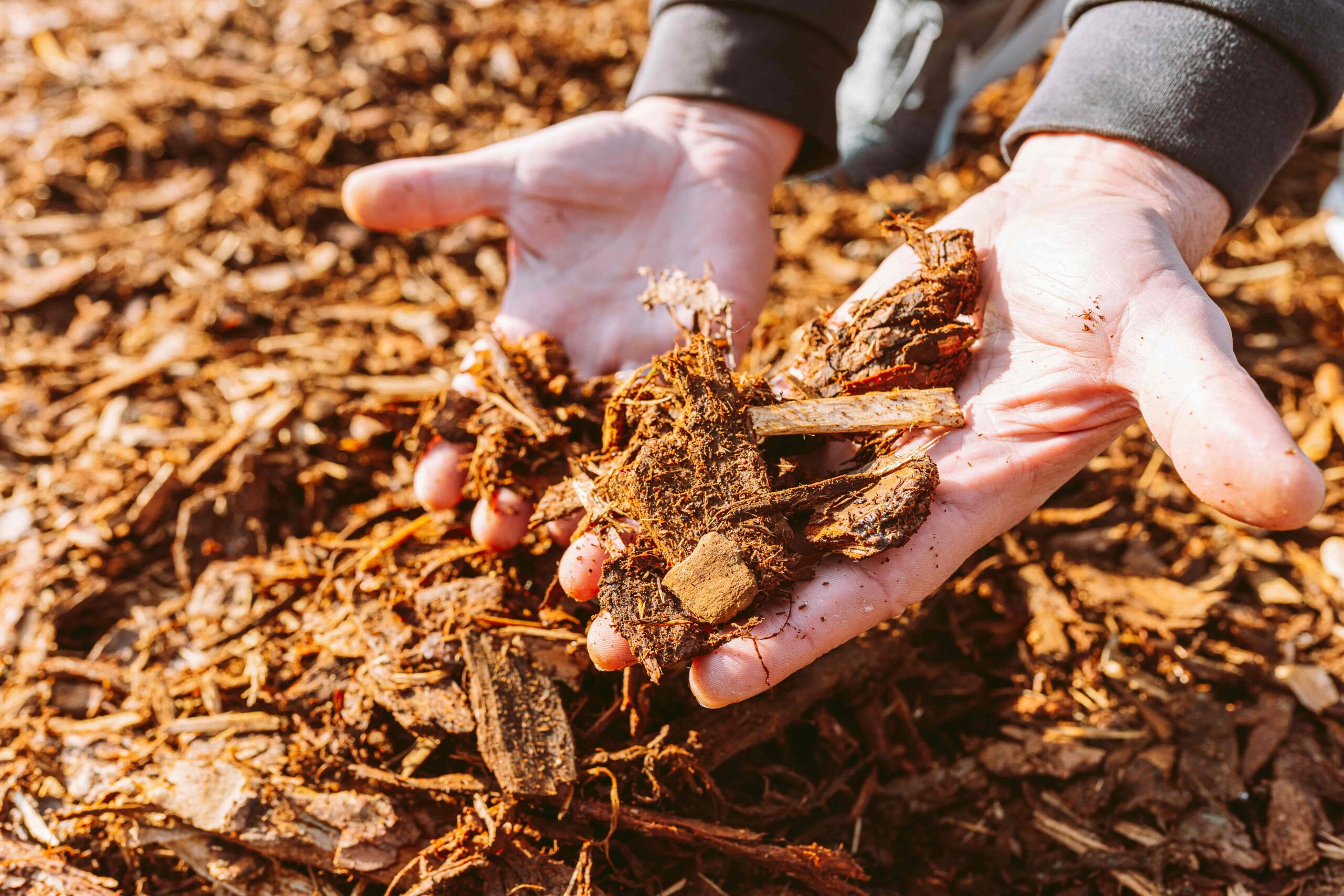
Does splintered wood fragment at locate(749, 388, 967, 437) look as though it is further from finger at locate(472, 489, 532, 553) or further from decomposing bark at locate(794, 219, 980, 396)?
finger at locate(472, 489, 532, 553)

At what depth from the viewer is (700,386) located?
2182mm

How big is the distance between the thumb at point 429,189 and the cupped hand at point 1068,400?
5.04ft

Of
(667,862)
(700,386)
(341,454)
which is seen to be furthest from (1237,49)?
(341,454)

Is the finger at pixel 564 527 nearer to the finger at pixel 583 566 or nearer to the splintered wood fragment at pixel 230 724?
the finger at pixel 583 566

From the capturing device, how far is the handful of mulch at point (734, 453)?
1972 millimetres

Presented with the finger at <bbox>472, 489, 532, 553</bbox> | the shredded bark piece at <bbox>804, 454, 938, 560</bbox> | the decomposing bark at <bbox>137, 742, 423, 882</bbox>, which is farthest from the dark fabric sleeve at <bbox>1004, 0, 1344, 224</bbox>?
the decomposing bark at <bbox>137, 742, 423, 882</bbox>

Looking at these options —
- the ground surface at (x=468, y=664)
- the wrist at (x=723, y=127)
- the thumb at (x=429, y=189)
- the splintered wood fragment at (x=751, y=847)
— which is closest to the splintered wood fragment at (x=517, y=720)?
the ground surface at (x=468, y=664)

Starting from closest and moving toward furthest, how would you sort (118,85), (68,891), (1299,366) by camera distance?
1. (68,891)
2. (1299,366)
3. (118,85)

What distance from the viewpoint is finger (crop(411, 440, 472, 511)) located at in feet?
8.55

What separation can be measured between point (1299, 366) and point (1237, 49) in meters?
1.90

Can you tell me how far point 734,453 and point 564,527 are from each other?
1.89 feet

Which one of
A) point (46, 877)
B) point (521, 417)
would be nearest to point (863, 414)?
point (521, 417)

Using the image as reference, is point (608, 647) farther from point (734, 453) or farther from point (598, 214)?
point (598, 214)

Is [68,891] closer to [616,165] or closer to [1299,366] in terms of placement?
[616,165]
